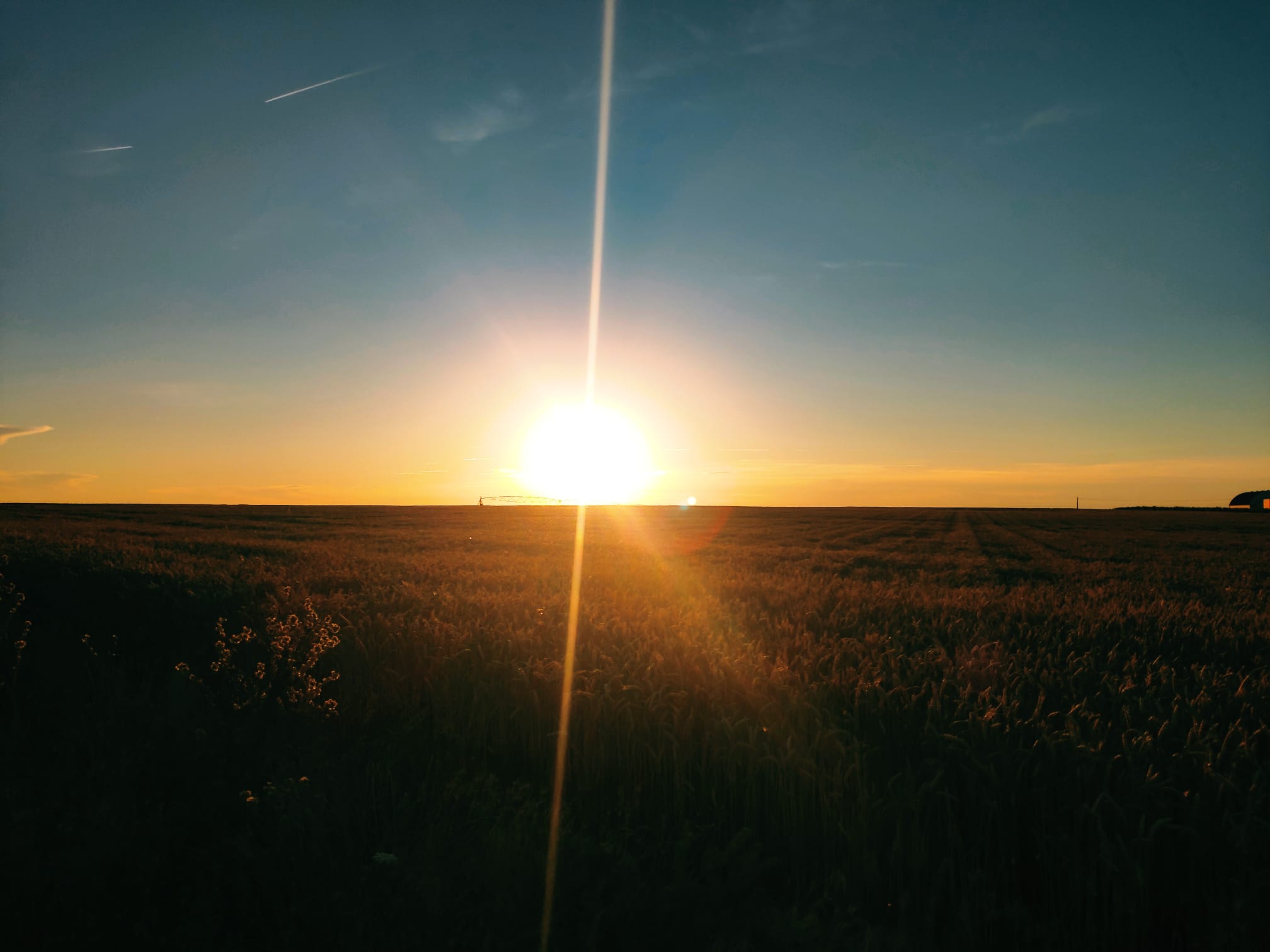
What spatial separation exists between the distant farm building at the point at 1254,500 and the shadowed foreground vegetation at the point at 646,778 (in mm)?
171484

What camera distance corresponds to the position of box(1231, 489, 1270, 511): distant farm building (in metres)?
139

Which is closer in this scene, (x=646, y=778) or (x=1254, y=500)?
(x=646, y=778)

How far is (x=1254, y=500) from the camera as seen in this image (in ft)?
490

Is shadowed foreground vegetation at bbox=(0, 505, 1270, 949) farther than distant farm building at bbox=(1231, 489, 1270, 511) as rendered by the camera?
No

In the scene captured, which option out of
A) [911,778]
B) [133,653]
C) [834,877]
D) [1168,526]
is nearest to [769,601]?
[911,778]

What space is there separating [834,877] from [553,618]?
494cm

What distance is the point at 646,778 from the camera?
441 centimetres

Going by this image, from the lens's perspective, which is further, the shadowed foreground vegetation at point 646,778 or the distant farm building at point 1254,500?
the distant farm building at point 1254,500

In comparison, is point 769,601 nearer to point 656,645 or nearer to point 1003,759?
point 656,645

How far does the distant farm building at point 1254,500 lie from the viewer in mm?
139375

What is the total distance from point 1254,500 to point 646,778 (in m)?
194

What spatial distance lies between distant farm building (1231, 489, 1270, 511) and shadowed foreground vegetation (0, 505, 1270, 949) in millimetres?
171484

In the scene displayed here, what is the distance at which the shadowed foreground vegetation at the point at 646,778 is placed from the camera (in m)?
3.08

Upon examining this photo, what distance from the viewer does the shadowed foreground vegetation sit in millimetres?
3078
